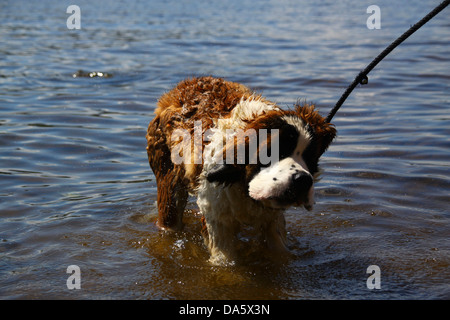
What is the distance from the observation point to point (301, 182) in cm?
398

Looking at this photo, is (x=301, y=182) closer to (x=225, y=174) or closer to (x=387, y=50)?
(x=225, y=174)

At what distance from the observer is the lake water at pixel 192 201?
Answer: 484 centimetres

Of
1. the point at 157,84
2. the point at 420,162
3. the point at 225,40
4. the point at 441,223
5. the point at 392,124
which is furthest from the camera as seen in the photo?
the point at 225,40

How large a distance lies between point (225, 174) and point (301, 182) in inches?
23.8

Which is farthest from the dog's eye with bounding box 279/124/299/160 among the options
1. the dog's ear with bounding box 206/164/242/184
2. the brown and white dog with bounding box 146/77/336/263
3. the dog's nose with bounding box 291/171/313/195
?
the dog's ear with bounding box 206/164/242/184

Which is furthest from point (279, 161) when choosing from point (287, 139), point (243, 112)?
point (243, 112)

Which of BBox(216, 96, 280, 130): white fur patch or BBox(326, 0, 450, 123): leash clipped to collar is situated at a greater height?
BBox(326, 0, 450, 123): leash clipped to collar

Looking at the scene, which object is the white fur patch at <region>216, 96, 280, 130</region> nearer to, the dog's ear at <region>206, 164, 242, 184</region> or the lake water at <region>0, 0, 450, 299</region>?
the dog's ear at <region>206, 164, 242, 184</region>

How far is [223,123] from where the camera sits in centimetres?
452

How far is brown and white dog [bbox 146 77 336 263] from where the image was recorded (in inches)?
162
